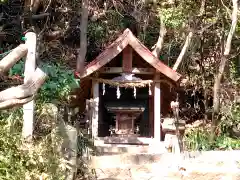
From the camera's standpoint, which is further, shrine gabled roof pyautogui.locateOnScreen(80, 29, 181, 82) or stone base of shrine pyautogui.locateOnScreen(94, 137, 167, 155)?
Answer: shrine gabled roof pyautogui.locateOnScreen(80, 29, 181, 82)

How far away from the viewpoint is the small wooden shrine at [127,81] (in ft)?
33.6

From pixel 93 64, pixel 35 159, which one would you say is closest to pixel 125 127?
pixel 93 64

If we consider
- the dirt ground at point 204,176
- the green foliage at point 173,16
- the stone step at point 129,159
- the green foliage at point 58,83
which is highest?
the green foliage at point 173,16

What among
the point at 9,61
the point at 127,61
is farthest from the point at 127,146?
the point at 9,61

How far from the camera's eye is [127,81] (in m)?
10.6

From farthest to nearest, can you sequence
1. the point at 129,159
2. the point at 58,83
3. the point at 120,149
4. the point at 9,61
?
the point at 58,83 → the point at 120,149 → the point at 129,159 → the point at 9,61

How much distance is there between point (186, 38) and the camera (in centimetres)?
1148

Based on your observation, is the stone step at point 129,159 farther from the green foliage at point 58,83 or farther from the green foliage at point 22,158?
the green foliage at point 22,158

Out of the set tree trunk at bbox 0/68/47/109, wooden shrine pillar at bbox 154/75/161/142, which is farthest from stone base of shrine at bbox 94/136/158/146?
tree trunk at bbox 0/68/47/109

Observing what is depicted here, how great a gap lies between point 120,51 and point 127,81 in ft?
2.80

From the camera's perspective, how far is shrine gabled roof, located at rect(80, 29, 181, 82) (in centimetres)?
1016

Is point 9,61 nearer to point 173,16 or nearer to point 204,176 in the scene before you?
point 204,176

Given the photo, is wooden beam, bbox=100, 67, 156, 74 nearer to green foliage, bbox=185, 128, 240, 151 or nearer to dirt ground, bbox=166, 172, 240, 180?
green foliage, bbox=185, 128, 240, 151

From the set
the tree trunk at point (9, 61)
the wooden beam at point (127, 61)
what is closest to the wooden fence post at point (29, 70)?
the tree trunk at point (9, 61)
